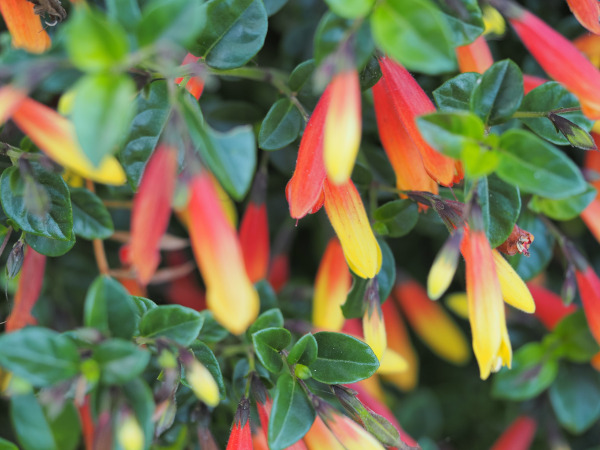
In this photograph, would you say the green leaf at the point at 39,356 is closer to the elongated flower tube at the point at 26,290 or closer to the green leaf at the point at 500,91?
the elongated flower tube at the point at 26,290

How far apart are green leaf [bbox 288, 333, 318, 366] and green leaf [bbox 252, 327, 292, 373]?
19mm

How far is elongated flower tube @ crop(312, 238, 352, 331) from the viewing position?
919 mm

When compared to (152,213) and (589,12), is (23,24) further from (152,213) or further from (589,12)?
(589,12)

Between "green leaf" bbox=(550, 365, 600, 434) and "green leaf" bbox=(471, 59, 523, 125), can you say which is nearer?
"green leaf" bbox=(471, 59, 523, 125)

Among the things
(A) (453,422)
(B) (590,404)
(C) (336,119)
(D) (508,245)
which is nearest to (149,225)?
(C) (336,119)

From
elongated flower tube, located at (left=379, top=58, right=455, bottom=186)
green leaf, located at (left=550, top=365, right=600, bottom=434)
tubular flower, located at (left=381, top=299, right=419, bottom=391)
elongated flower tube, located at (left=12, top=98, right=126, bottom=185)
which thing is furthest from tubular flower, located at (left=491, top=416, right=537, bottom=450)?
elongated flower tube, located at (left=12, top=98, right=126, bottom=185)

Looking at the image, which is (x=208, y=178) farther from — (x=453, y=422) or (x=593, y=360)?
(x=453, y=422)

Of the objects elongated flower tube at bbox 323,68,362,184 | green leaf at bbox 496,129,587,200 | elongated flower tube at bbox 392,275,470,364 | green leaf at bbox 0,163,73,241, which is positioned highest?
elongated flower tube at bbox 323,68,362,184

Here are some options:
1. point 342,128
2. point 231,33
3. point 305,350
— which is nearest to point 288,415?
point 305,350

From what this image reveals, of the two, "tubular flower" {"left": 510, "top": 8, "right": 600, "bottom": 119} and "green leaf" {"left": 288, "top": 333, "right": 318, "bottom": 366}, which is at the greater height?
"tubular flower" {"left": 510, "top": 8, "right": 600, "bottom": 119}

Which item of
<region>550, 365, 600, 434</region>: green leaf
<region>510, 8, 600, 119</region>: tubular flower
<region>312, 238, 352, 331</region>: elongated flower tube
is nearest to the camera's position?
<region>510, 8, 600, 119</region>: tubular flower

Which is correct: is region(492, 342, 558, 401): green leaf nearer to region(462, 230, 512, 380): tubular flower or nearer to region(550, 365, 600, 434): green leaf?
region(550, 365, 600, 434): green leaf

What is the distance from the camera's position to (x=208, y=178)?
514mm

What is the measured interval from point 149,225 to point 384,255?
1.38 feet
